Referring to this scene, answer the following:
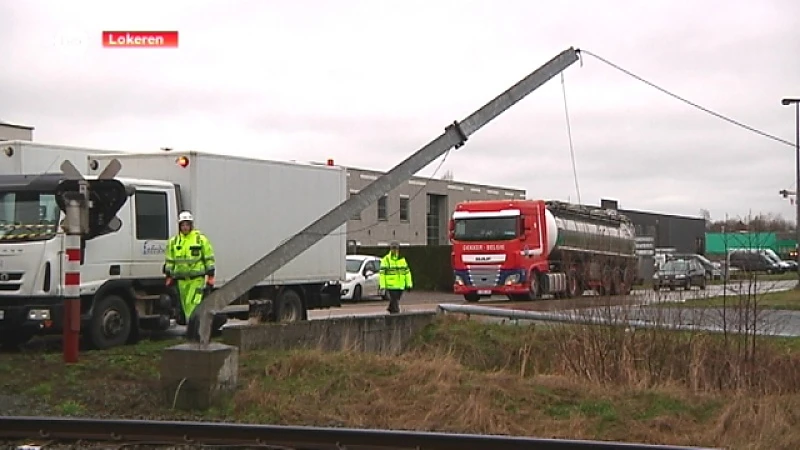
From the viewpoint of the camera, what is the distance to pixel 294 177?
18703 mm

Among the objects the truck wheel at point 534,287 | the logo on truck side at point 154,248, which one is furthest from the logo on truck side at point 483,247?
the logo on truck side at point 154,248

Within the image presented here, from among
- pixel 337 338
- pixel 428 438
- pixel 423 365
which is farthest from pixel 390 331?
pixel 428 438

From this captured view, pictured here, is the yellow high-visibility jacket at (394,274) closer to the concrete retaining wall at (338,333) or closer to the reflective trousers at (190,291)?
the concrete retaining wall at (338,333)

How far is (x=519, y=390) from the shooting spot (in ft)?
39.3

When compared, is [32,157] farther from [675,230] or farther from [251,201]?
[675,230]

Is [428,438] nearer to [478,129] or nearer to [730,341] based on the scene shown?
[478,129]

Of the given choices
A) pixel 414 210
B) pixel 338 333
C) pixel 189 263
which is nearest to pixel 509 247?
pixel 338 333

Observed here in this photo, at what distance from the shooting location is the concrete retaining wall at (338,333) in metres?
14.4

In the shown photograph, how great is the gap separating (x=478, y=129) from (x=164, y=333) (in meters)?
7.03

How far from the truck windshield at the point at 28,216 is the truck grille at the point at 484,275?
19.1m

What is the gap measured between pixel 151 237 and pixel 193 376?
197 inches

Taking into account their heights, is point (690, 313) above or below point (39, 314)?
below

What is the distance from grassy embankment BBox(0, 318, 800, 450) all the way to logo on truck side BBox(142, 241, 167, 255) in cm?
140

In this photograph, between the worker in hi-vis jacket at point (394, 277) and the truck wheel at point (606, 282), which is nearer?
the truck wheel at point (606, 282)
